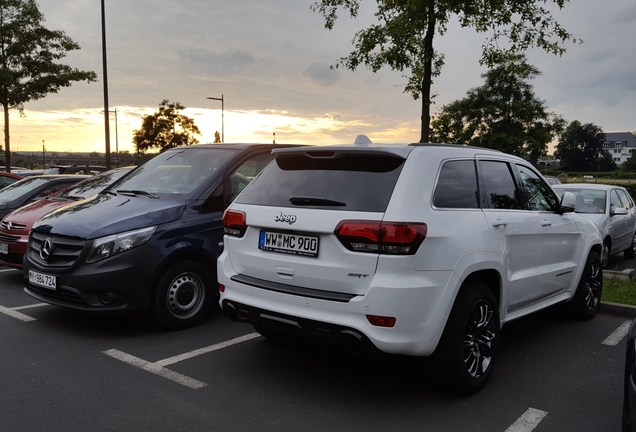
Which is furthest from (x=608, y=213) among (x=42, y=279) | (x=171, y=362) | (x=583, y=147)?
(x=583, y=147)

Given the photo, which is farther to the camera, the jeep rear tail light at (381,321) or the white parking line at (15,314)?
the white parking line at (15,314)

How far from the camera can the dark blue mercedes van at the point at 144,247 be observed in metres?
5.35

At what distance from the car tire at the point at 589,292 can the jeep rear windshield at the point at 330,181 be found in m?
3.25

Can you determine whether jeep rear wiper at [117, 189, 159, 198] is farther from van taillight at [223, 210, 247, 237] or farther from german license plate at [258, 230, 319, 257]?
german license plate at [258, 230, 319, 257]

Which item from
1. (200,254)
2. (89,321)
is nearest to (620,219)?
(200,254)

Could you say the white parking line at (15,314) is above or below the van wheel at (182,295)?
below

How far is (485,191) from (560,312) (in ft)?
8.74

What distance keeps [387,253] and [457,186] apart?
38.1 inches

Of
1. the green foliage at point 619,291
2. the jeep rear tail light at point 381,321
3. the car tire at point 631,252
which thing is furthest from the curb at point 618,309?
the car tire at point 631,252

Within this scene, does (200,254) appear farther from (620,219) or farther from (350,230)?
(620,219)

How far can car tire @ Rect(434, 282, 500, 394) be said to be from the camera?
3.95 meters

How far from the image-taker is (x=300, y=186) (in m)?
4.29

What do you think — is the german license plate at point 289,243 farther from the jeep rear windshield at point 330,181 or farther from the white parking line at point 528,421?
the white parking line at point 528,421

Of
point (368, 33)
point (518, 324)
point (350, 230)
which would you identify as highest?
point (368, 33)
